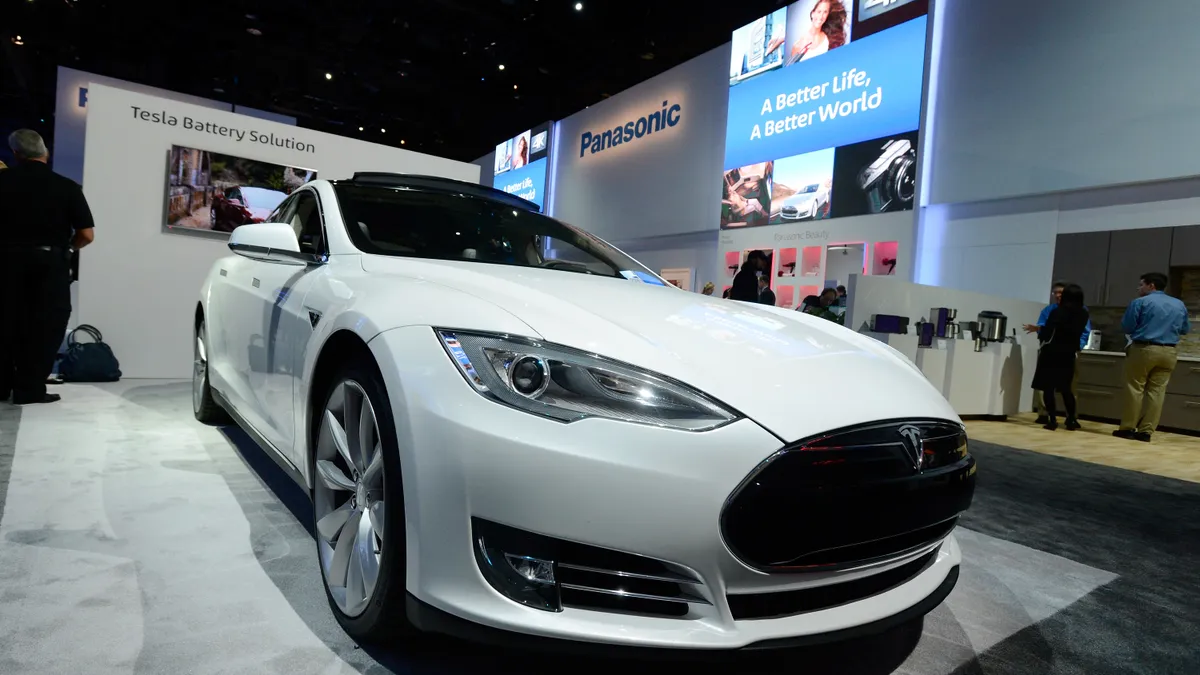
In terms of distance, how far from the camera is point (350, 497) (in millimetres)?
1624

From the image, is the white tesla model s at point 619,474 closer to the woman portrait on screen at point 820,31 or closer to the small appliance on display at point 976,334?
the small appliance on display at point 976,334

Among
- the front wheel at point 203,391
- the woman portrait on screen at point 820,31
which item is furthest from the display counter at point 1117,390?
the front wheel at point 203,391

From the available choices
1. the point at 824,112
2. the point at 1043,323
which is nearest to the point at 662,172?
the point at 824,112

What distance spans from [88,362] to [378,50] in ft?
33.5

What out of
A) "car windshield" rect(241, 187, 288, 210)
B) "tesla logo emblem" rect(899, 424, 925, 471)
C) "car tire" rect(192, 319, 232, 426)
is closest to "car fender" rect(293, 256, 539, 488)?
"tesla logo emblem" rect(899, 424, 925, 471)

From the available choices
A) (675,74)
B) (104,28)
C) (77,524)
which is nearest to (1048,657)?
(77,524)

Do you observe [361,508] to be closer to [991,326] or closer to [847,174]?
[991,326]

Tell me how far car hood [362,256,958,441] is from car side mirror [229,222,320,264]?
344mm

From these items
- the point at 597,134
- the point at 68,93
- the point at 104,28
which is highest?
the point at 104,28

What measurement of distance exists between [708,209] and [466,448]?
10320 mm

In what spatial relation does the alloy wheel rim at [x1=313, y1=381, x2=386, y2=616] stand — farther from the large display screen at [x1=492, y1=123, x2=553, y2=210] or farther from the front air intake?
the large display screen at [x1=492, y1=123, x2=553, y2=210]

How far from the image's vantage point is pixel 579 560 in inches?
44.3

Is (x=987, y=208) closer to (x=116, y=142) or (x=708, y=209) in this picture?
(x=708, y=209)

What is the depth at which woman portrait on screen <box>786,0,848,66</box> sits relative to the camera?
874cm
